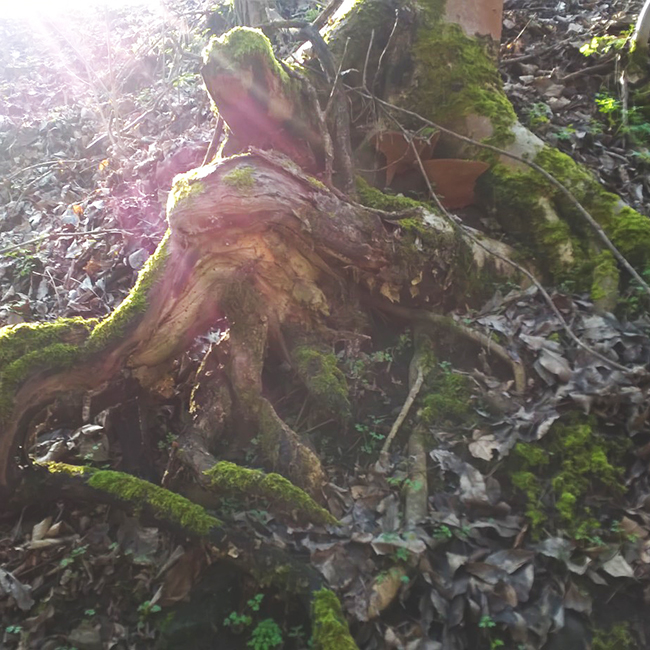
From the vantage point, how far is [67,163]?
22.9 feet

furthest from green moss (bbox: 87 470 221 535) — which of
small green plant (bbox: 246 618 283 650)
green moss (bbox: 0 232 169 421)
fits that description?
green moss (bbox: 0 232 169 421)

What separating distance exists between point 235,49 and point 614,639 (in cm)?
357

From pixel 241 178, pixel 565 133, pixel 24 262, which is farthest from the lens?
pixel 24 262

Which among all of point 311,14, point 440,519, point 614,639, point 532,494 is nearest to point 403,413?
point 440,519

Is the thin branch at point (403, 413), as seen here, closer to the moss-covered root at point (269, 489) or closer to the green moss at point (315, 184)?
the moss-covered root at point (269, 489)

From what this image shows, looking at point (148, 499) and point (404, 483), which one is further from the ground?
point (148, 499)

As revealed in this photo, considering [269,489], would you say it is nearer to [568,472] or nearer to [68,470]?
[68,470]

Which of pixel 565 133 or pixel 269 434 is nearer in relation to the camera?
pixel 269 434

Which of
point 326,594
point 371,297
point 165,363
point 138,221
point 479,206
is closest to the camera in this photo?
point 326,594

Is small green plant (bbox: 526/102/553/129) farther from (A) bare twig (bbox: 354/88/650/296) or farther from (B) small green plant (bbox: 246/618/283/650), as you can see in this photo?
(B) small green plant (bbox: 246/618/283/650)

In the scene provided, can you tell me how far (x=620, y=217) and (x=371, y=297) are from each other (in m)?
1.85

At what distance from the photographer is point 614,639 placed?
2.19 metres

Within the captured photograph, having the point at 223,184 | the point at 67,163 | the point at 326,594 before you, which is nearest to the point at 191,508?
the point at 326,594

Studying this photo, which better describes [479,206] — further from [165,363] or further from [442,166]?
[165,363]
